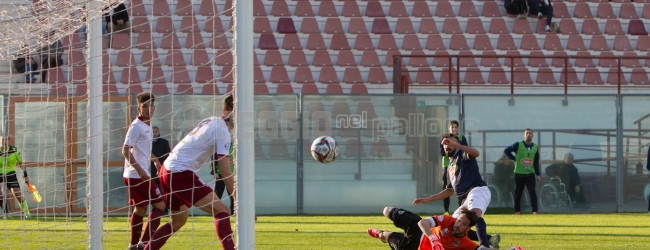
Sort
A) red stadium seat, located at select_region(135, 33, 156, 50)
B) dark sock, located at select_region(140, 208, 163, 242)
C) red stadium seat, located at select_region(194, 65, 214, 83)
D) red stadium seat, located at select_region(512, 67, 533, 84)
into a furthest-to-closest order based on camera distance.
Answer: red stadium seat, located at select_region(512, 67, 533, 84)
red stadium seat, located at select_region(194, 65, 214, 83)
red stadium seat, located at select_region(135, 33, 156, 50)
dark sock, located at select_region(140, 208, 163, 242)

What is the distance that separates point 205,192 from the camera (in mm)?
8570

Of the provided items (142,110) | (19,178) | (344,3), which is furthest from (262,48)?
(142,110)

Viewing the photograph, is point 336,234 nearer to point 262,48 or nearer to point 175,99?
point 175,99

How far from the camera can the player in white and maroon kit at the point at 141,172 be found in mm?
10039

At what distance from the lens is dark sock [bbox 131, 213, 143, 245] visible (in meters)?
10.4

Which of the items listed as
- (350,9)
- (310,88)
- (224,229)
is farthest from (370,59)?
(224,229)

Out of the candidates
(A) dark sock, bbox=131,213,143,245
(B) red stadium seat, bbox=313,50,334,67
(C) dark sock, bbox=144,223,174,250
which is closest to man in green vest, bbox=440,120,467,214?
(B) red stadium seat, bbox=313,50,334,67

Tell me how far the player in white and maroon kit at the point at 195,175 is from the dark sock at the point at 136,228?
5.28 ft

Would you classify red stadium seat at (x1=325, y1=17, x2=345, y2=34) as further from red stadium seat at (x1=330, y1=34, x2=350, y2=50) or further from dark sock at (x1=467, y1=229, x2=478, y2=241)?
dark sock at (x1=467, y1=229, x2=478, y2=241)

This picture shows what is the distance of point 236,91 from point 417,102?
12873mm

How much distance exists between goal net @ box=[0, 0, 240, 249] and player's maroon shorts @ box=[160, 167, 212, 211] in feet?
1.09

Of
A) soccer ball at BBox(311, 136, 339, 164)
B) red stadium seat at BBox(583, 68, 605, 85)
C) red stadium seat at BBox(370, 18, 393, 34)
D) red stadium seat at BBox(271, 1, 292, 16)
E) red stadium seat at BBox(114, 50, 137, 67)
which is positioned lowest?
soccer ball at BBox(311, 136, 339, 164)

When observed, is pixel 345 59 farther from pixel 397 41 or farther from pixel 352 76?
pixel 397 41

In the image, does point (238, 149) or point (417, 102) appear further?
point (417, 102)
